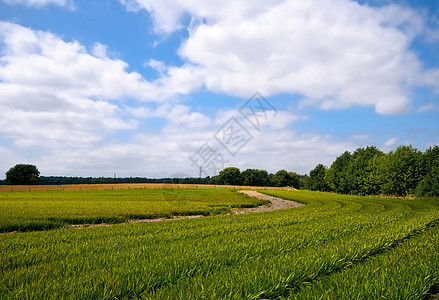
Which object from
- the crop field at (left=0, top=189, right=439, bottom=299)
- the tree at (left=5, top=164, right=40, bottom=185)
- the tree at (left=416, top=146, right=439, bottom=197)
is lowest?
the crop field at (left=0, top=189, right=439, bottom=299)

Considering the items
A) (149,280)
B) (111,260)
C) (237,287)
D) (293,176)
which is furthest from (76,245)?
(293,176)

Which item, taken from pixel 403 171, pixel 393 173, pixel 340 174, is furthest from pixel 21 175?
pixel 403 171

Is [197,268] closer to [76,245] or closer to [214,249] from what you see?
[214,249]

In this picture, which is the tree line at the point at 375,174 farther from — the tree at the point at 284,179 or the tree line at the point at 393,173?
the tree at the point at 284,179

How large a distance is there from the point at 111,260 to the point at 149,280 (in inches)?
99.2

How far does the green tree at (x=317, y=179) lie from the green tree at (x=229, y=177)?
4015 centimetres

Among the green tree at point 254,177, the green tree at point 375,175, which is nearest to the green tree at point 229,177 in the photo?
the green tree at point 254,177

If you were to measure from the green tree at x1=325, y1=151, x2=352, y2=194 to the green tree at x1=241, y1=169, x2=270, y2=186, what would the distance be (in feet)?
189

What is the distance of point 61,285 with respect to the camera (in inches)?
245

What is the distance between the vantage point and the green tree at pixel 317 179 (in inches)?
4963

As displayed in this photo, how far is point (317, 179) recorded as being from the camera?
128 m

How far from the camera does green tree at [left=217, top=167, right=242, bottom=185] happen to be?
15512cm

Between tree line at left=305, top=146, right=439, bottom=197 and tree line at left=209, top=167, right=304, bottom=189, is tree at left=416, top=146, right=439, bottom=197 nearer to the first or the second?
tree line at left=305, top=146, right=439, bottom=197

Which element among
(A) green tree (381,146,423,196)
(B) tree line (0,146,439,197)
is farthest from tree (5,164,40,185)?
(A) green tree (381,146,423,196)
